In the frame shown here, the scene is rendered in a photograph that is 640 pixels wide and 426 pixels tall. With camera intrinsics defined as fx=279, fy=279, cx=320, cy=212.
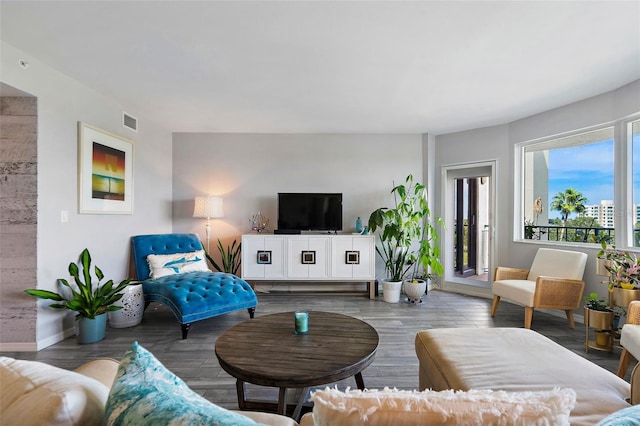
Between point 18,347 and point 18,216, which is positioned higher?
point 18,216

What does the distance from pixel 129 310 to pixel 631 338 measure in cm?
417

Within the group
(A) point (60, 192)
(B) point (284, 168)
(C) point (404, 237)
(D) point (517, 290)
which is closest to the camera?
(A) point (60, 192)

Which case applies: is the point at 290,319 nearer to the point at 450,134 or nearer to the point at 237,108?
the point at 237,108

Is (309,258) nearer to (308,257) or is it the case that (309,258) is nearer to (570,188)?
(308,257)

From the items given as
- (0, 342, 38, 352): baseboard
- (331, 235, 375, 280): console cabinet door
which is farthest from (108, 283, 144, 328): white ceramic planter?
(331, 235, 375, 280): console cabinet door

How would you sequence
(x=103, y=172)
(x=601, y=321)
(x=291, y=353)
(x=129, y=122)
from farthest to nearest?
(x=129, y=122) → (x=103, y=172) → (x=601, y=321) → (x=291, y=353)

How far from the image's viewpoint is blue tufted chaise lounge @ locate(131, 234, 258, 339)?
271 cm

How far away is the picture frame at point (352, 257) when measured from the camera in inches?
159

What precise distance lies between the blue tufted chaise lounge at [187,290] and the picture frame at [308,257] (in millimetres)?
1040

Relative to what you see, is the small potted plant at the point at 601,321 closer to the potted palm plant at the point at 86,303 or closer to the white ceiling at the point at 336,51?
the white ceiling at the point at 336,51

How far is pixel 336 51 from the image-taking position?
2219mm

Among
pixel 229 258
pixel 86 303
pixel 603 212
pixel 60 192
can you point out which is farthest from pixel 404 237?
pixel 60 192

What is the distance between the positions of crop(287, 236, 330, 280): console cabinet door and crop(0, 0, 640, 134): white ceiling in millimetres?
1791

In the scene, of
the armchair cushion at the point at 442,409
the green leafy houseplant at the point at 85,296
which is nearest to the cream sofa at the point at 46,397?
the armchair cushion at the point at 442,409
